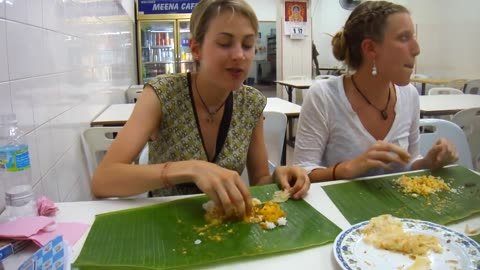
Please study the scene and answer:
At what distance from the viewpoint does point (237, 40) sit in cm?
133

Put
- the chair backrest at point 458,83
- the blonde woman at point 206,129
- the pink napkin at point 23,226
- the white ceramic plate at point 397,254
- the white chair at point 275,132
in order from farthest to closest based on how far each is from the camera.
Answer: the chair backrest at point 458,83 < the white chair at point 275,132 < the blonde woman at point 206,129 < the pink napkin at point 23,226 < the white ceramic plate at point 397,254

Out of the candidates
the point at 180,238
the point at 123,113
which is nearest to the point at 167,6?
the point at 123,113

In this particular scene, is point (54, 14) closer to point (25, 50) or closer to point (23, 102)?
point (25, 50)

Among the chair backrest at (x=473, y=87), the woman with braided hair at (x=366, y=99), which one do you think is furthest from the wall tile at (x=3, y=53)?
the chair backrest at (x=473, y=87)

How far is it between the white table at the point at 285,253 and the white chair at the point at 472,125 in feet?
5.60

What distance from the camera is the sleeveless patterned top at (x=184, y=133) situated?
146cm

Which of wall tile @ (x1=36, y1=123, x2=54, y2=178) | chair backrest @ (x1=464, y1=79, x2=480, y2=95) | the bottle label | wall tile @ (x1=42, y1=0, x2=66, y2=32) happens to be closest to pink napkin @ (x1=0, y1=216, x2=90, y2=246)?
the bottle label

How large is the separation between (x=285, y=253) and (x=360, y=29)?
1.19 metres

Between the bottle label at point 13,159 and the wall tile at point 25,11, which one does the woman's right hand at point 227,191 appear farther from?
the wall tile at point 25,11

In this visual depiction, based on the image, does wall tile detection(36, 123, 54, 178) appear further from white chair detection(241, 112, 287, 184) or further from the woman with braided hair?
white chair detection(241, 112, 287, 184)

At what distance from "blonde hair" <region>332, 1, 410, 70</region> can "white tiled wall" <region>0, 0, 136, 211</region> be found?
1.34 metres

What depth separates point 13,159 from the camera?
39.3 inches

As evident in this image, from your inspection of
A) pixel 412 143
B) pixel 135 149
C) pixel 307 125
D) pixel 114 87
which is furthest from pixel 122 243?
pixel 114 87

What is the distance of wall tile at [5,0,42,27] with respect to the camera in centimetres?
126
